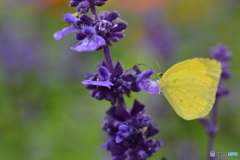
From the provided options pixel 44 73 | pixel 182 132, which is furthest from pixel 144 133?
pixel 44 73

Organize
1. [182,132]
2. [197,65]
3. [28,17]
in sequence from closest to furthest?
[197,65] → [182,132] → [28,17]

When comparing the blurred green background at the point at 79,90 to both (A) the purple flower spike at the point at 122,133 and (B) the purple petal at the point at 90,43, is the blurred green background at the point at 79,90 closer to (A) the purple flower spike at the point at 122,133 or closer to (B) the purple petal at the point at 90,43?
(A) the purple flower spike at the point at 122,133

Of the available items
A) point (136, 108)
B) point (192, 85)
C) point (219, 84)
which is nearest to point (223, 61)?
point (219, 84)

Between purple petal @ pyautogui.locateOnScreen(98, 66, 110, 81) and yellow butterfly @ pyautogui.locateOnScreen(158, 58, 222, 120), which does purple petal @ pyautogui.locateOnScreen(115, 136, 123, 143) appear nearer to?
purple petal @ pyautogui.locateOnScreen(98, 66, 110, 81)

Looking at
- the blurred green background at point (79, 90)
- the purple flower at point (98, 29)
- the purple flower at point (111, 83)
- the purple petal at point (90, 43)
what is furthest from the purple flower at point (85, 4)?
the blurred green background at point (79, 90)

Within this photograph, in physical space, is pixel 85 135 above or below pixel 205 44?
below

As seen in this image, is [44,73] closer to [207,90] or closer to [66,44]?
[66,44]

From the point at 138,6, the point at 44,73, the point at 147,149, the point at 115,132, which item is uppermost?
the point at 138,6
